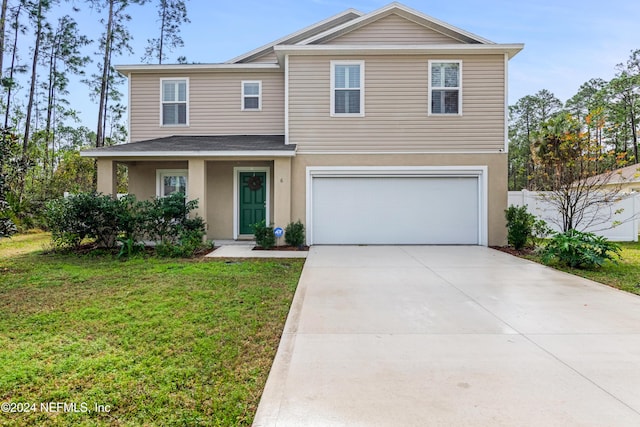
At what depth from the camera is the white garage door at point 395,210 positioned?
10.1 metres

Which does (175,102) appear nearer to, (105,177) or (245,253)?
(105,177)

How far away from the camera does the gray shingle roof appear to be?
369 inches

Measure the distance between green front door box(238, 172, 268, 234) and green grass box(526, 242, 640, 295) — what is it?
24.1 ft

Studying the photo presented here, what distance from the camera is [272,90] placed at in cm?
1123

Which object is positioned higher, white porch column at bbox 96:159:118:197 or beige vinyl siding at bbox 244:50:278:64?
beige vinyl siding at bbox 244:50:278:64

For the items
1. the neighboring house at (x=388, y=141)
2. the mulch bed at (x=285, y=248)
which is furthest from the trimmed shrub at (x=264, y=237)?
the neighboring house at (x=388, y=141)

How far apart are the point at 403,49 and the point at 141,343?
30.9 feet

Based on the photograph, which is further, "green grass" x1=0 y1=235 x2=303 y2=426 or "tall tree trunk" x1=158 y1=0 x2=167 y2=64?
"tall tree trunk" x1=158 y1=0 x2=167 y2=64

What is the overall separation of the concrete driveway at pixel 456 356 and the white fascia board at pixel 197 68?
7873 millimetres

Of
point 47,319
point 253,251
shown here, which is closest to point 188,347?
point 47,319

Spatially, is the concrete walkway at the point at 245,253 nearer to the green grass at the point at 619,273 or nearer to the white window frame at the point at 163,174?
the white window frame at the point at 163,174

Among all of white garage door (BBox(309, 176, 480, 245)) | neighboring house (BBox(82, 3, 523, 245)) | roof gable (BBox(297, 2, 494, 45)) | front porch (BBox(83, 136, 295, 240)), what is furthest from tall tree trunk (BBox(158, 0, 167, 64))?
white garage door (BBox(309, 176, 480, 245))

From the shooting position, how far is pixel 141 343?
3.31 m

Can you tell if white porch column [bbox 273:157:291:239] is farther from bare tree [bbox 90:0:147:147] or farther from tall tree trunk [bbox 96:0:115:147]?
bare tree [bbox 90:0:147:147]
